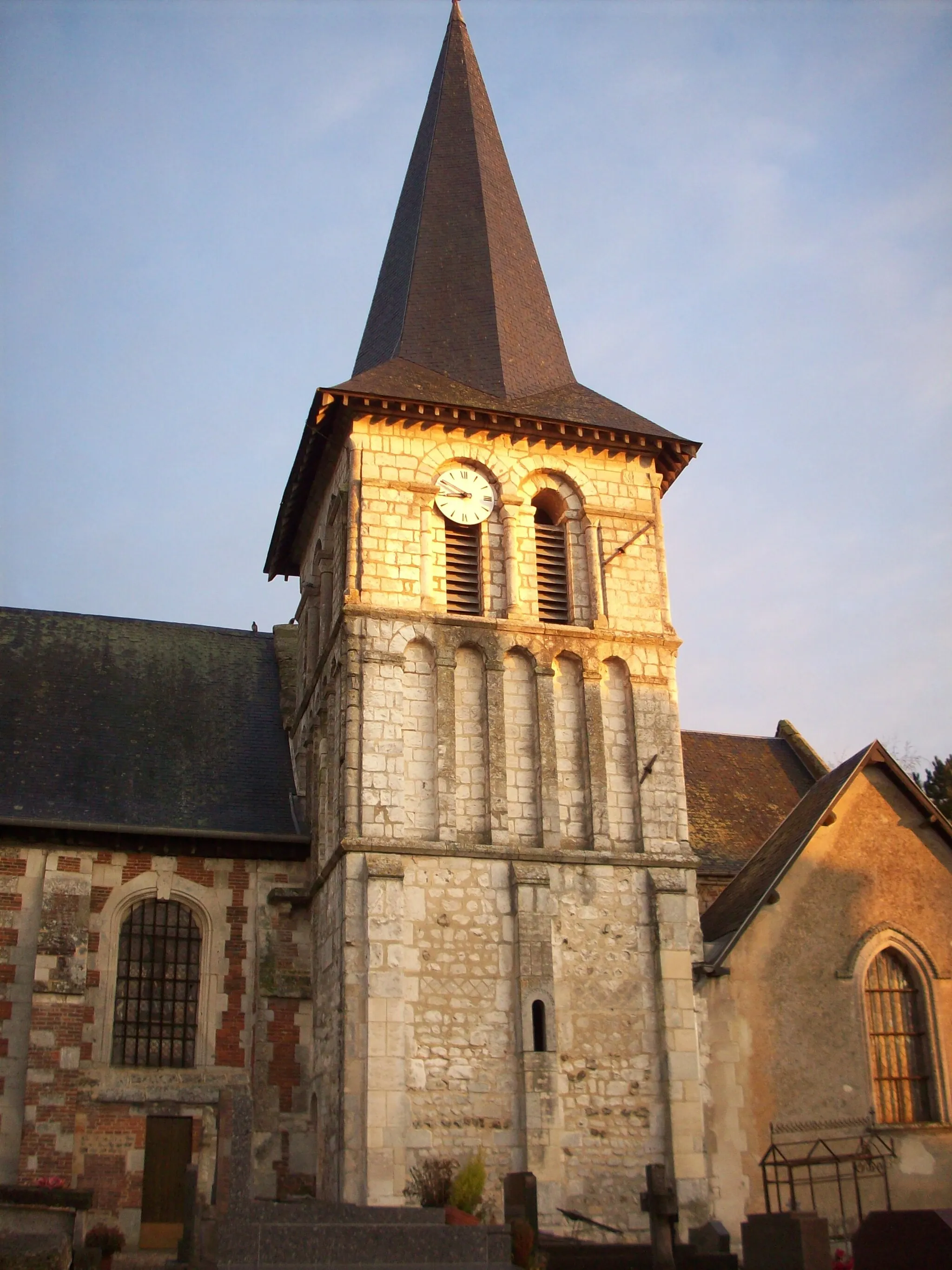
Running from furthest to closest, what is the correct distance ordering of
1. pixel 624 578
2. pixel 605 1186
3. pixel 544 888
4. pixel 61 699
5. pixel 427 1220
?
pixel 61 699 < pixel 624 578 < pixel 544 888 < pixel 605 1186 < pixel 427 1220

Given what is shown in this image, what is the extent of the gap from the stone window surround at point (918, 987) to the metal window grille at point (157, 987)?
934 cm

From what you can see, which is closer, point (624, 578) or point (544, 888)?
point (544, 888)

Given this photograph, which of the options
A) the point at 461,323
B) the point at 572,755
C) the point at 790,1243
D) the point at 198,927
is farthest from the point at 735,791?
the point at 790,1243

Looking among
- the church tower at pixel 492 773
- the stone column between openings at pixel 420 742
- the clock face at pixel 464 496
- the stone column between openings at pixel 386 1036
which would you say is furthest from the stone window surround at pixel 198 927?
the clock face at pixel 464 496

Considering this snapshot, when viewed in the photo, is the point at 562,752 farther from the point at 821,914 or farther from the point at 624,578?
the point at 821,914

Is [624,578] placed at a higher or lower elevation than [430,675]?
higher

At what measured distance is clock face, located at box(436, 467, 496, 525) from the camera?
20391 mm

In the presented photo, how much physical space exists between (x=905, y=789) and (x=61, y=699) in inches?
537

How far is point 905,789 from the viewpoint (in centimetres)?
2044

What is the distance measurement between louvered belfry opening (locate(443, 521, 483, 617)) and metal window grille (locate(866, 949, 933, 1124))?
7.91m

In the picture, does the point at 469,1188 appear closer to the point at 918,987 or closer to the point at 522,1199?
the point at 522,1199

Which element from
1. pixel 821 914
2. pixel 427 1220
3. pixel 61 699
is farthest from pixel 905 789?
pixel 61 699

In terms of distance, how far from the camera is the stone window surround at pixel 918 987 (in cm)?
1872

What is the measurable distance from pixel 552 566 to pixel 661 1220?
9.89 meters
